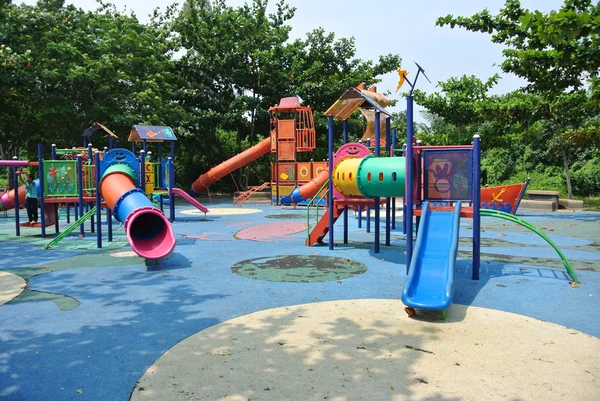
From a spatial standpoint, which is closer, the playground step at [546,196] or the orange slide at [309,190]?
the playground step at [546,196]

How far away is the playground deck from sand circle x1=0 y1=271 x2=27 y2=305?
0.06m

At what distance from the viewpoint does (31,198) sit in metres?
15.0

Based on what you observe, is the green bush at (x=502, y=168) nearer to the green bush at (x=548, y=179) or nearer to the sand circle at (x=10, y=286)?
the green bush at (x=548, y=179)

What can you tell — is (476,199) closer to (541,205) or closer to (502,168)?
(541,205)

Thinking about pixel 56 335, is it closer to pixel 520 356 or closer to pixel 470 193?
pixel 520 356

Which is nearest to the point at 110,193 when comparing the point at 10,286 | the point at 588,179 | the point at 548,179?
the point at 10,286

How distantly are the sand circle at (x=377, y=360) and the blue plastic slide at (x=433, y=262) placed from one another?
0.84ft

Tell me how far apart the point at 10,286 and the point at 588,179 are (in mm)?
30372

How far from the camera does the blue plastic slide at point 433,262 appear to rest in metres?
5.85

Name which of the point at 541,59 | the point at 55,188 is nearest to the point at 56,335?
the point at 55,188

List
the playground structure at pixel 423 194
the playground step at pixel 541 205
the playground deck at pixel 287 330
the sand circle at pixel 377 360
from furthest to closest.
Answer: the playground step at pixel 541 205, the playground structure at pixel 423 194, the playground deck at pixel 287 330, the sand circle at pixel 377 360

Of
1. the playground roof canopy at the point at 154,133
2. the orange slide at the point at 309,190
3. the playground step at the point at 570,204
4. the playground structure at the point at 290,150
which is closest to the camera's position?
the playground roof canopy at the point at 154,133

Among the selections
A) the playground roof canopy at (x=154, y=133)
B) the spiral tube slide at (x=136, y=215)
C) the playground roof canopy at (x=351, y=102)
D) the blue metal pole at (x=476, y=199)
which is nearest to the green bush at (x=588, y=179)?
the playground roof canopy at (x=351, y=102)

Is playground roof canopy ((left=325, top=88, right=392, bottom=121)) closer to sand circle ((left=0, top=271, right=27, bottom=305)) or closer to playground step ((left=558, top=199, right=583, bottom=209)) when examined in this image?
sand circle ((left=0, top=271, right=27, bottom=305))
